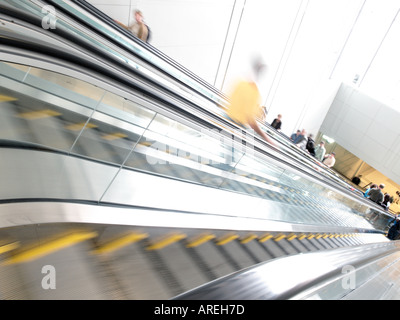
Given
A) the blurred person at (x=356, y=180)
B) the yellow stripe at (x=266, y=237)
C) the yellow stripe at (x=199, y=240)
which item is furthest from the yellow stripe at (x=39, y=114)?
the blurred person at (x=356, y=180)

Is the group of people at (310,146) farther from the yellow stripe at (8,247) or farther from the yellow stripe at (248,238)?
the yellow stripe at (8,247)

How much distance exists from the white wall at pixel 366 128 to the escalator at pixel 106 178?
13.3 meters

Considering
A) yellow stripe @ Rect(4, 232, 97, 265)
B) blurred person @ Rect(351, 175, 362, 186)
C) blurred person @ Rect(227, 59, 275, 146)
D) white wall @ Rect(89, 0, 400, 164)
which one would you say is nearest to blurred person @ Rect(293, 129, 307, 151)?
white wall @ Rect(89, 0, 400, 164)

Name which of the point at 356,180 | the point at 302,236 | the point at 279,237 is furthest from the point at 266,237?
the point at 356,180

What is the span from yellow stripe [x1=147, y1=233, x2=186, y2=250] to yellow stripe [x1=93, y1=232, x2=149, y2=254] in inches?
4.7

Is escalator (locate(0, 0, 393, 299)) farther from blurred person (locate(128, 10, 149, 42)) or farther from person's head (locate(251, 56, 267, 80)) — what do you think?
blurred person (locate(128, 10, 149, 42))

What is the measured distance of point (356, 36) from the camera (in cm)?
1439

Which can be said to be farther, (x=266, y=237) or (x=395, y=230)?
(x=395, y=230)

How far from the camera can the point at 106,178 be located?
8.38 ft

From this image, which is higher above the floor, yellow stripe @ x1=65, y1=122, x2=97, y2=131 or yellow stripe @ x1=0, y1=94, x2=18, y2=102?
yellow stripe @ x1=0, y1=94, x2=18, y2=102

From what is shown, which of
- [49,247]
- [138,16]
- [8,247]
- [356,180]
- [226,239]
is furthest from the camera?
[356,180]

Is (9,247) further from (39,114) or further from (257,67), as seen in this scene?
(257,67)

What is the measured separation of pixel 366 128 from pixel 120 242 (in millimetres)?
16542

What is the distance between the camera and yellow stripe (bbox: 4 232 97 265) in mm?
1664
